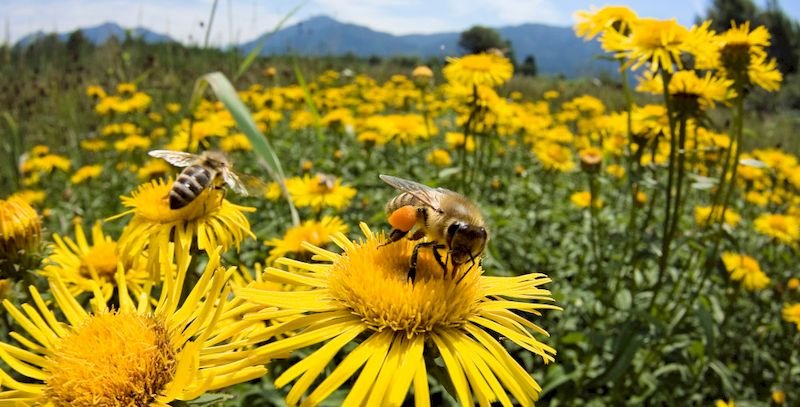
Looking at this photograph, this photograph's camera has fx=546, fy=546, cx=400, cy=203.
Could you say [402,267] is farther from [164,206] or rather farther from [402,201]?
[164,206]

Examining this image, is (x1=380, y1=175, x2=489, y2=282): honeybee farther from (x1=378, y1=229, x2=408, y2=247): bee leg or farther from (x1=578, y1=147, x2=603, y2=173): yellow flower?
(x1=578, y1=147, x2=603, y2=173): yellow flower

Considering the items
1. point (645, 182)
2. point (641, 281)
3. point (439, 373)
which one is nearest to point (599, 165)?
point (641, 281)

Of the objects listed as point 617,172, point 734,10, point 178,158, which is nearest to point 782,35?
point 734,10

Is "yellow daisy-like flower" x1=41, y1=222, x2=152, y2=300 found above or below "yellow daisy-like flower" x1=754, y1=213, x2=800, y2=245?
above

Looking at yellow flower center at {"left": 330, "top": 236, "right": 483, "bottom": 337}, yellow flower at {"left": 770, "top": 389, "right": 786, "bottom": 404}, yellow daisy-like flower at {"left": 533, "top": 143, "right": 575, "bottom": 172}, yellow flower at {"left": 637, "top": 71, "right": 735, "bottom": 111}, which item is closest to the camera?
yellow flower center at {"left": 330, "top": 236, "right": 483, "bottom": 337}

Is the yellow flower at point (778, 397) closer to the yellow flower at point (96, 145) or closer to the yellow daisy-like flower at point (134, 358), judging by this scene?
the yellow daisy-like flower at point (134, 358)

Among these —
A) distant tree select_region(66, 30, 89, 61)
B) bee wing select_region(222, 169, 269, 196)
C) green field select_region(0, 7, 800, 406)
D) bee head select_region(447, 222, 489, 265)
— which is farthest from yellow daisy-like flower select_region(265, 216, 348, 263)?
distant tree select_region(66, 30, 89, 61)
